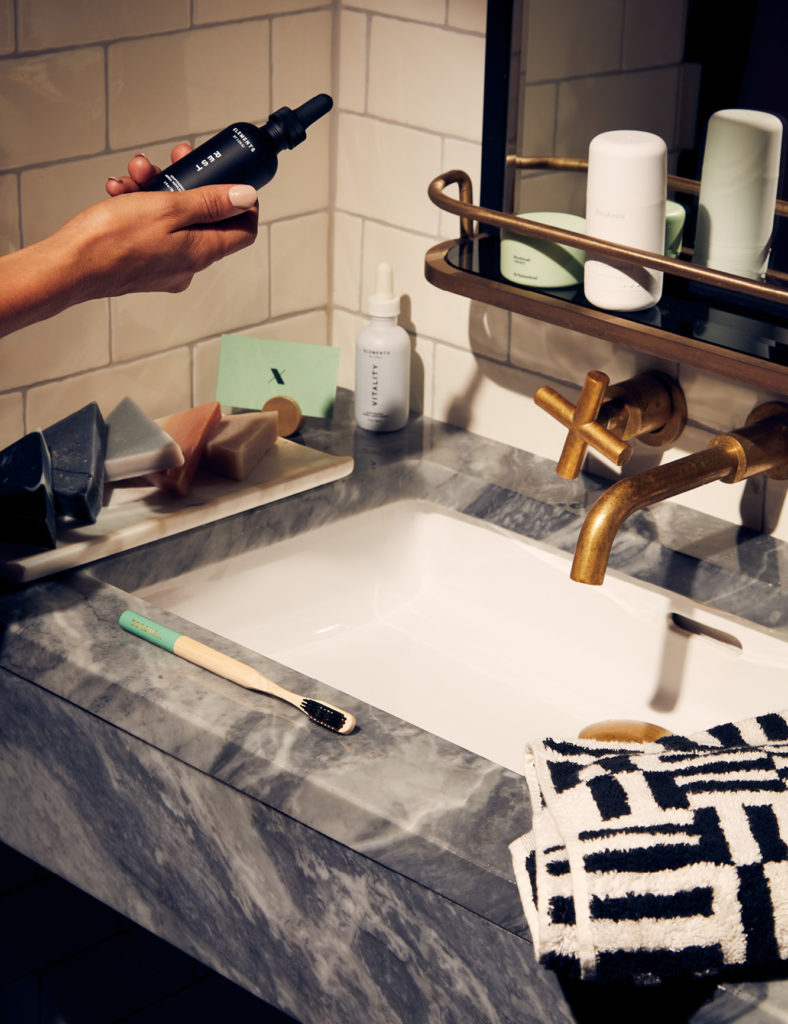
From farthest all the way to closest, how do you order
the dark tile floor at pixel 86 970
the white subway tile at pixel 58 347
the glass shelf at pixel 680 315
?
the dark tile floor at pixel 86 970 < the white subway tile at pixel 58 347 < the glass shelf at pixel 680 315

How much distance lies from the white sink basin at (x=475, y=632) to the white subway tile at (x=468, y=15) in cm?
46

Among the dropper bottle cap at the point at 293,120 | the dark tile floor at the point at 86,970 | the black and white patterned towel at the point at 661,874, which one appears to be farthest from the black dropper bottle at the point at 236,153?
the dark tile floor at the point at 86,970

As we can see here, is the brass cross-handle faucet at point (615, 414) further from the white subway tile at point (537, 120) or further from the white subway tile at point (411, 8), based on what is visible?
the white subway tile at point (411, 8)

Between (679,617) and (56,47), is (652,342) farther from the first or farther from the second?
(56,47)

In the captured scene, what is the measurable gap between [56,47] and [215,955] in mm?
770

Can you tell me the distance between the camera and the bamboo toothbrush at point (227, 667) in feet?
2.83

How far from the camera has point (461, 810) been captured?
0.78 metres

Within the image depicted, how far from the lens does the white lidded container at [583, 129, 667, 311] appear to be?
0.99 meters

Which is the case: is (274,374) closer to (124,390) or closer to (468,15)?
(124,390)

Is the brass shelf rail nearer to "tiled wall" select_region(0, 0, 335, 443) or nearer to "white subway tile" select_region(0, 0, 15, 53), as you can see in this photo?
"tiled wall" select_region(0, 0, 335, 443)

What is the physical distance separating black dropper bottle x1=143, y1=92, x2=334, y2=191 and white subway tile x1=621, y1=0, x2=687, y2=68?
29 cm

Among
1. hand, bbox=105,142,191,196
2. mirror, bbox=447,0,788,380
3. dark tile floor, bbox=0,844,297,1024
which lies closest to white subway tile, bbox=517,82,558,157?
mirror, bbox=447,0,788,380

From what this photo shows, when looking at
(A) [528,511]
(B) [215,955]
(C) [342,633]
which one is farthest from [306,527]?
(B) [215,955]

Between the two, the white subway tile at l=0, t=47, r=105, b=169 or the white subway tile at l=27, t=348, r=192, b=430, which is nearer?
the white subway tile at l=0, t=47, r=105, b=169
